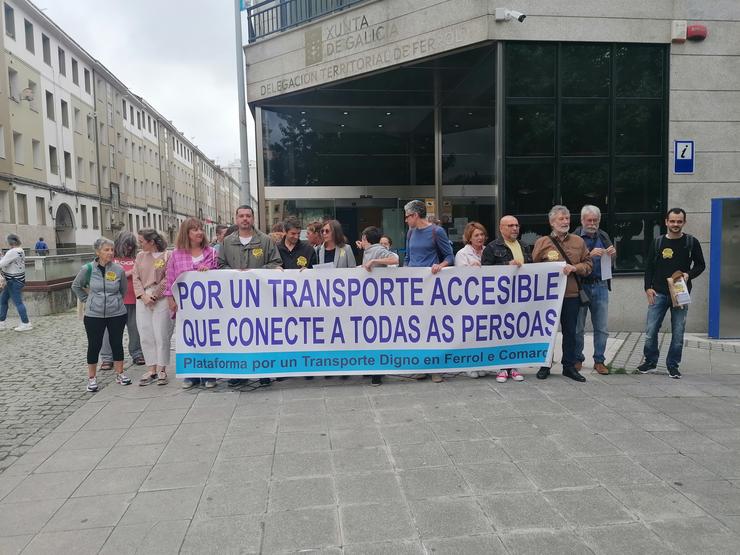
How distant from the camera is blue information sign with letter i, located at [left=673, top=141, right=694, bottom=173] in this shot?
9.77 meters

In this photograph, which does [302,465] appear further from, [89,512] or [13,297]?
[13,297]

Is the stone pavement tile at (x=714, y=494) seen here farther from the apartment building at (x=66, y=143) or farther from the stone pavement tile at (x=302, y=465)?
the apartment building at (x=66, y=143)

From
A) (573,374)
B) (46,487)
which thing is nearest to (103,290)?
(46,487)

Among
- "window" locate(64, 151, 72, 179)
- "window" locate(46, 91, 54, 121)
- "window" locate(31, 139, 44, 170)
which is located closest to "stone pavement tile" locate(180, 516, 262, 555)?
"window" locate(31, 139, 44, 170)

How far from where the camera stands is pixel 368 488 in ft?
12.1

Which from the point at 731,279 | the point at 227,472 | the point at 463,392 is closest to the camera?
the point at 227,472

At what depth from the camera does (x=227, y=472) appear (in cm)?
403

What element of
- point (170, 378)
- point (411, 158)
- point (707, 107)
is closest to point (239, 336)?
point (170, 378)

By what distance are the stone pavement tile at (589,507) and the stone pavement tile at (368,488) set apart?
974mm

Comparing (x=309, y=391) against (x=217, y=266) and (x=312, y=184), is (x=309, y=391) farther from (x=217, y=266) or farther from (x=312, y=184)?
(x=312, y=184)

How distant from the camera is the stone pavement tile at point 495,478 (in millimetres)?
3664

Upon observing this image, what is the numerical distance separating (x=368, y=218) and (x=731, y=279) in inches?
350

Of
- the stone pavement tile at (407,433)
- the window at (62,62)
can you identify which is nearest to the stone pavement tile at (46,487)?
the stone pavement tile at (407,433)

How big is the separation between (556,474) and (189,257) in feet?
14.3
